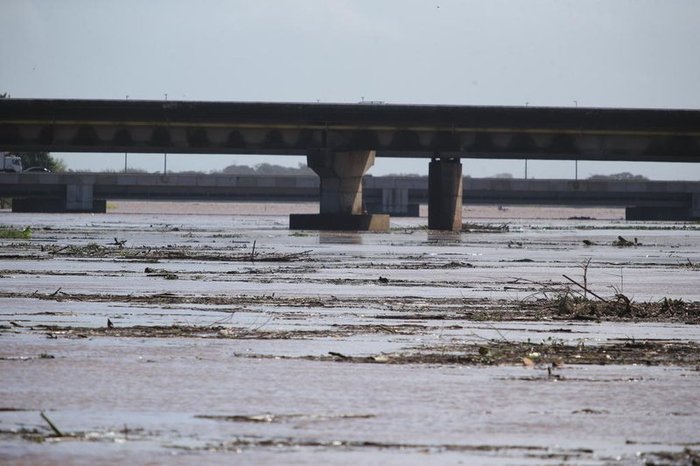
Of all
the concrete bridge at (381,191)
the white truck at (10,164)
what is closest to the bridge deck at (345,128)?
the concrete bridge at (381,191)

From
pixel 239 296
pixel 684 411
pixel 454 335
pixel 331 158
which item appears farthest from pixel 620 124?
pixel 684 411

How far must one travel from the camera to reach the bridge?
277 ft

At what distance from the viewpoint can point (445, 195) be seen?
85625 mm

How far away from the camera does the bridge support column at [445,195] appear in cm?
8419

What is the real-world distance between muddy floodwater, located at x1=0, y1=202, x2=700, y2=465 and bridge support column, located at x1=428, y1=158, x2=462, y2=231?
56829mm

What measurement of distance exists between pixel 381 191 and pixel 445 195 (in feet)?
212

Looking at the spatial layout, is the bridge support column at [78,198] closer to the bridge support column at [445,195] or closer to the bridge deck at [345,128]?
the bridge deck at [345,128]

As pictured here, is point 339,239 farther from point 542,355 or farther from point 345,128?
point 542,355

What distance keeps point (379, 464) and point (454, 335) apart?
25.8ft

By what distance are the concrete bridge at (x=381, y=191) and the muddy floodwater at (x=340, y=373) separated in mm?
118012


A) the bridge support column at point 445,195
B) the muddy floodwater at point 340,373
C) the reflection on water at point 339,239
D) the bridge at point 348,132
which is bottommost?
the muddy floodwater at point 340,373

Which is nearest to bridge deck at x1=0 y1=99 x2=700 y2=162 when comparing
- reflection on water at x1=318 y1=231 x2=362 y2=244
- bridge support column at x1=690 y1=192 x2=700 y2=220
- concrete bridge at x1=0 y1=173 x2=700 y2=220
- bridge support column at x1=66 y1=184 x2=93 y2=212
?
reflection on water at x1=318 y1=231 x2=362 y2=244

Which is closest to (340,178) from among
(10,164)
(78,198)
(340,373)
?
(78,198)

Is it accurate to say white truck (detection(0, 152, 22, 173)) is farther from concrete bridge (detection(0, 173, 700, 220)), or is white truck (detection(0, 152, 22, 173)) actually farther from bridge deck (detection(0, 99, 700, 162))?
bridge deck (detection(0, 99, 700, 162))
